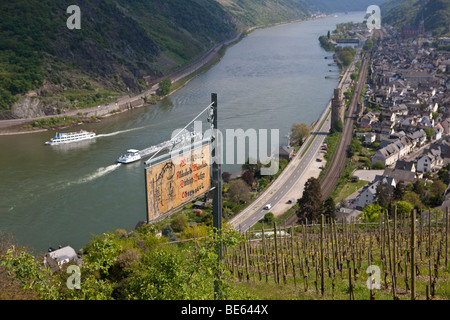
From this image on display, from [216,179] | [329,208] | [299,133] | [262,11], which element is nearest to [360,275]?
[216,179]

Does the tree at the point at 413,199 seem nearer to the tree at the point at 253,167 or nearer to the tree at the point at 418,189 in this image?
the tree at the point at 418,189

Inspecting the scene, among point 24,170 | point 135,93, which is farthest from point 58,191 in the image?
point 135,93

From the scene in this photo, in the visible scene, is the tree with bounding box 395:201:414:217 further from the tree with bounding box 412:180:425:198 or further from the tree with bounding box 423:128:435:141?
the tree with bounding box 423:128:435:141

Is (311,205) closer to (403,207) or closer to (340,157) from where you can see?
(403,207)

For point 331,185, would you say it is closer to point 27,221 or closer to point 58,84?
point 27,221

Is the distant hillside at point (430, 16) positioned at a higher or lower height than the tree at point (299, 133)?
higher

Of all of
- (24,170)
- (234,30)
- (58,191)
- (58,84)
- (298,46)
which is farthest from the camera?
(234,30)

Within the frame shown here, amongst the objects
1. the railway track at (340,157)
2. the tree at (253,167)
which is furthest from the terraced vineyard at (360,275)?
the tree at (253,167)
